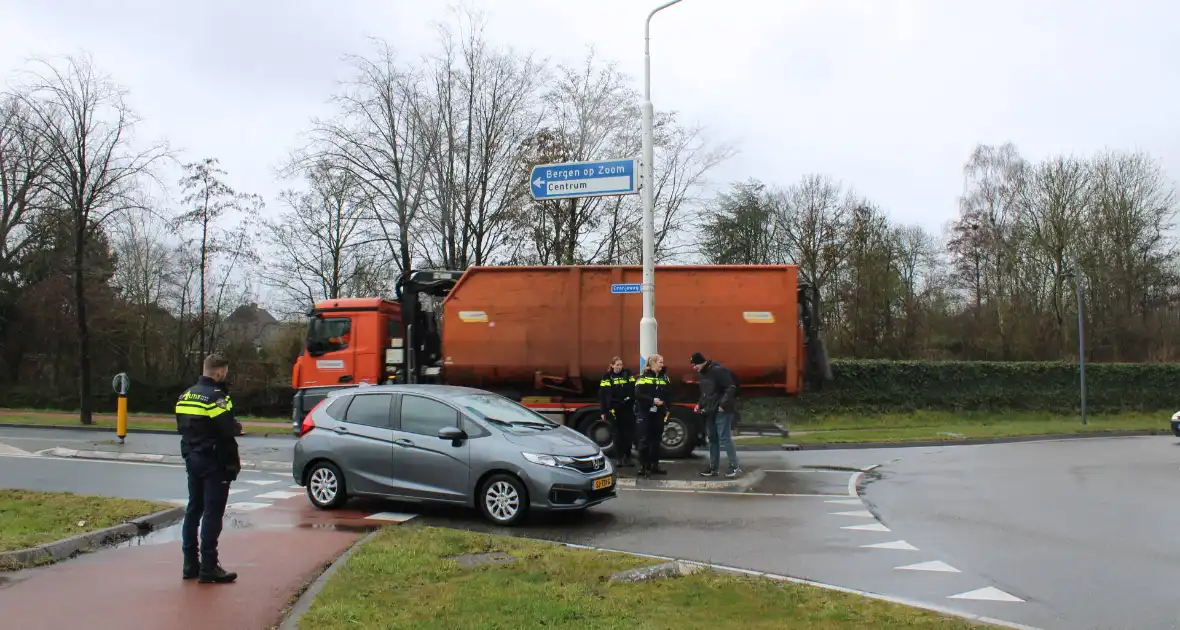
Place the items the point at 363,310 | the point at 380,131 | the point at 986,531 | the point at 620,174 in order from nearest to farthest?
the point at 986,531 < the point at 620,174 < the point at 363,310 < the point at 380,131

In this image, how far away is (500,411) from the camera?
9938 mm

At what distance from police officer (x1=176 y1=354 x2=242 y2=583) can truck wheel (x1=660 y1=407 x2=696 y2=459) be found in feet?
31.6

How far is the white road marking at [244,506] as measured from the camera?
10.3m

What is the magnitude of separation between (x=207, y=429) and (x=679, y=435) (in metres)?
9.99

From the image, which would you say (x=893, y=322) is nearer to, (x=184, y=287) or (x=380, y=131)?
(x=380, y=131)

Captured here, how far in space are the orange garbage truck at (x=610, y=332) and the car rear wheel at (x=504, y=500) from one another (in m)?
5.99

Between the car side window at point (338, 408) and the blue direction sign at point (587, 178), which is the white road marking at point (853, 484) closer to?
the blue direction sign at point (587, 178)

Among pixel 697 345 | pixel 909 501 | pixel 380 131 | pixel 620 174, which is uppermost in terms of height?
pixel 380 131

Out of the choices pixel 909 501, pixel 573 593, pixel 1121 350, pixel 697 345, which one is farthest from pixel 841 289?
pixel 573 593

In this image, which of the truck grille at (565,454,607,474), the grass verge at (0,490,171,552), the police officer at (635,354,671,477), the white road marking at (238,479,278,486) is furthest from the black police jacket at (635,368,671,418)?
the grass verge at (0,490,171,552)

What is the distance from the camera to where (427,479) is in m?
9.49

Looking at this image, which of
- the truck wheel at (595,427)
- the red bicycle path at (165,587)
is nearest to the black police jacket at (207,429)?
the red bicycle path at (165,587)

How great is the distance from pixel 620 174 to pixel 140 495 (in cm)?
823

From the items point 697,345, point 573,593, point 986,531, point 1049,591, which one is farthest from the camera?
A: point 697,345
